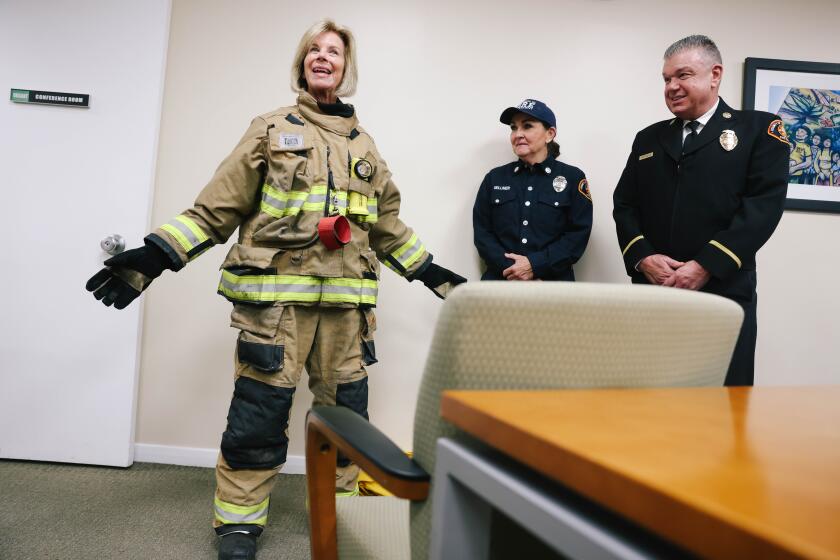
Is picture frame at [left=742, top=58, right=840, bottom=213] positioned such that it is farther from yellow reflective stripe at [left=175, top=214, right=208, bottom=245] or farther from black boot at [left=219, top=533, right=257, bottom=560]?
black boot at [left=219, top=533, right=257, bottom=560]

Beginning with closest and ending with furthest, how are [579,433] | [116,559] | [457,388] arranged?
[579,433] < [457,388] < [116,559]

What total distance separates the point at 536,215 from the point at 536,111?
44 cm

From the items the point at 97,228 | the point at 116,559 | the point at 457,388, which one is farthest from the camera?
the point at 97,228

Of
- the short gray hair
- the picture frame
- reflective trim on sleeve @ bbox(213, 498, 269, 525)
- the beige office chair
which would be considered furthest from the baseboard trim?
the picture frame

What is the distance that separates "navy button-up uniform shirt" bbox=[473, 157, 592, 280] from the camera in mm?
2385

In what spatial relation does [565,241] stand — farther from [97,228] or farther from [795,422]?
[97,228]

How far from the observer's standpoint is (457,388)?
0.56 m

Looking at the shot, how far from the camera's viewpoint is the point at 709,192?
75.4 inches

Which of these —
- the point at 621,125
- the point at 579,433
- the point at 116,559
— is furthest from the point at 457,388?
the point at 621,125

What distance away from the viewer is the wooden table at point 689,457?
289 mm

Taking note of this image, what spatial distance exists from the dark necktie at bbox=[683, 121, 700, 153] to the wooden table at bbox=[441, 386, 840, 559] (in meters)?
1.54

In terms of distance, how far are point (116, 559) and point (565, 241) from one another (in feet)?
6.48

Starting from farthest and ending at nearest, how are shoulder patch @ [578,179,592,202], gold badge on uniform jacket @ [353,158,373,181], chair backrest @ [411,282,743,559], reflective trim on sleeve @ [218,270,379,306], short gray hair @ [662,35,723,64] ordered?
shoulder patch @ [578,179,592,202] < short gray hair @ [662,35,723,64] < gold badge on uniform jacket @ [353,158,373,181] < reflective trim on sleeve @ [218,270,379,306] < chair backrest @ [411,282,743,559]

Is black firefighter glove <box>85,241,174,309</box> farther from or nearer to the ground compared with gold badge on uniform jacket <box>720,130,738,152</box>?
nearer to the ground
